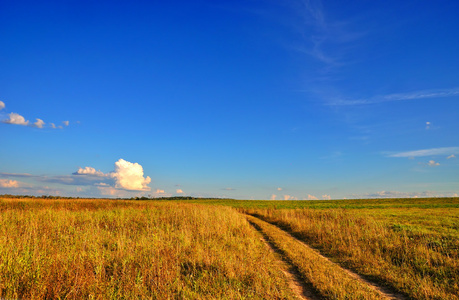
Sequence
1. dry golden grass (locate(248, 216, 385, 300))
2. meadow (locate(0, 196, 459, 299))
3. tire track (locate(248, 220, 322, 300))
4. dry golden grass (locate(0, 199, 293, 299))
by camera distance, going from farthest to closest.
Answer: tire track (locate(248, 220, 322, 300)) < dry golden grass (locate(248, 216, 385, 300)) < meadow (locate(0, 196, 459, 299)) < dry golden grass (locate(0, 199, 293, 299))

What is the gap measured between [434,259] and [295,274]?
6445 millimetres

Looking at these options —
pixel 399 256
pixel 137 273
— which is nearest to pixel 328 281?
pixel 137 273

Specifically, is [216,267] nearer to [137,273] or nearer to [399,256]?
[137,273]

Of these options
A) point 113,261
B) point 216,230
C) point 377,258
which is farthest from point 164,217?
point 377,258

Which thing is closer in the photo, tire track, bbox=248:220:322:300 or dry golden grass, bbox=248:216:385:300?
dry golden grass, bbox=248:216:385:300

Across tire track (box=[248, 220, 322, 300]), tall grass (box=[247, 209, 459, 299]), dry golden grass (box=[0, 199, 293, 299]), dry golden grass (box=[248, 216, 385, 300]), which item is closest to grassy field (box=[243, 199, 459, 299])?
tall grass (box=[247, 209, 459, 299])

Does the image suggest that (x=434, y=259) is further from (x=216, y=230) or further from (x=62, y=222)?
(x=62, y=222)

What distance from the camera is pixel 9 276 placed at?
21.4 feet

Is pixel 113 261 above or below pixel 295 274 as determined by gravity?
above

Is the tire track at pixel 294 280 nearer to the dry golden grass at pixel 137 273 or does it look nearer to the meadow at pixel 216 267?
the meadow at pixel 216 267

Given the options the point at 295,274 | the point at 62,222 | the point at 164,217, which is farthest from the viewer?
the point at 164,217

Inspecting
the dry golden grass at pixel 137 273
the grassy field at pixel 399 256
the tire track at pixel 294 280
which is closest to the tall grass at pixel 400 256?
the grassy field at pixel 399 256

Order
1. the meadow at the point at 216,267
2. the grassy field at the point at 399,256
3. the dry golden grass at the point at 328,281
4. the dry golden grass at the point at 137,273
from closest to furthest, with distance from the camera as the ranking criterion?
the dry golden grass at the point at 137,273 < the meadow at the point at 216,267 < the dry golden grass at the point at 328,281 < the grassy field at the point at 399,256

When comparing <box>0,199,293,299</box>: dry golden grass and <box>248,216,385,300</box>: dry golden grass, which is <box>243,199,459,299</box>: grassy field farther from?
<box>0,199,293,299</box>: dry golden grass
